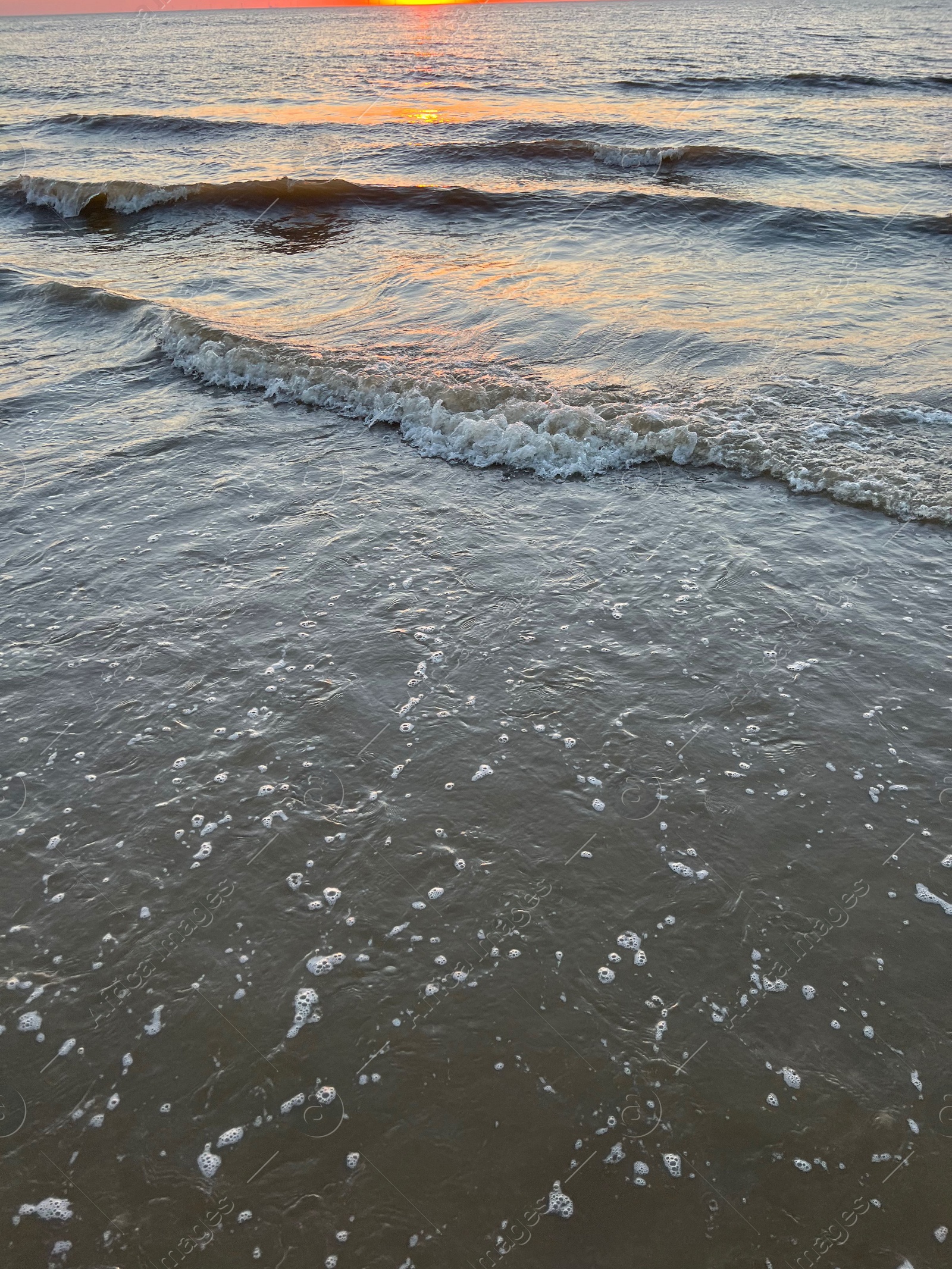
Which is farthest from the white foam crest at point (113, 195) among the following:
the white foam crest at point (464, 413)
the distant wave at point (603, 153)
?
the white foam crest at point (464, 413)

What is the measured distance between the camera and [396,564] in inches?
272

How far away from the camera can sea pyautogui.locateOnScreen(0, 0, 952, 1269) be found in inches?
126

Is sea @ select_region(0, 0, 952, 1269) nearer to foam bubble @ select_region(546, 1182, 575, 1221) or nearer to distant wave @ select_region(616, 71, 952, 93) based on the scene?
foam bubble @ select_region(546, 1182, 575, 1221)

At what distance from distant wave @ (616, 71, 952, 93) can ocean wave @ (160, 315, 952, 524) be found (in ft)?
94.5

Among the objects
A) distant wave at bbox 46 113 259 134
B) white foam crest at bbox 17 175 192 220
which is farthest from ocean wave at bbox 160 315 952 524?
distant wave at bbox 46 113 259 134

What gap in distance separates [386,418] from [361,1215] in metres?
7.93

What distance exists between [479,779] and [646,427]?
17.0ft

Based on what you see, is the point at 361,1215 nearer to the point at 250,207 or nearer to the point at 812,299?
the point at 812,299

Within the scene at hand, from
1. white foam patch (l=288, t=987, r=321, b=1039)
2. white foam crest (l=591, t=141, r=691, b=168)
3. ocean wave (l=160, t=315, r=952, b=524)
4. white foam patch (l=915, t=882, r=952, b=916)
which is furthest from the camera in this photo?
white foam crest (l=591, t=141, r=691, b=168)

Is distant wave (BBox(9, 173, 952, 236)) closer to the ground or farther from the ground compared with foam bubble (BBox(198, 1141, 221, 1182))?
farther from the ground

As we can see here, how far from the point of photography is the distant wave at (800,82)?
100 feet

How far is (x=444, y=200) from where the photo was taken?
19594mm

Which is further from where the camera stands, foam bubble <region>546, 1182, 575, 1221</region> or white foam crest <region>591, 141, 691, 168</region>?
white foam crest <region>591, 141, 691, 168</region>

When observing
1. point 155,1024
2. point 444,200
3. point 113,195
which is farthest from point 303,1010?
point 113,195
